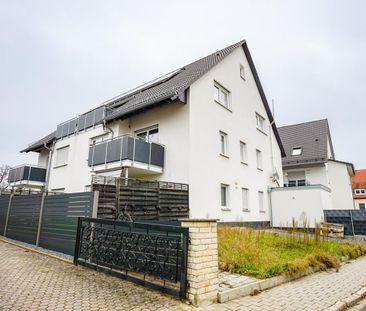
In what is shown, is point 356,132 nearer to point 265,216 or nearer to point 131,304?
point 265,216

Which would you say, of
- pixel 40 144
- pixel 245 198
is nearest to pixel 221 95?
pixel 245 198

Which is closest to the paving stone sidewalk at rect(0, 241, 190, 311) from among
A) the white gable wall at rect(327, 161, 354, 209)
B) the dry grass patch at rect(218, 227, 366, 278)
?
the dry grass patch at rect(218, 227, 366, 278)

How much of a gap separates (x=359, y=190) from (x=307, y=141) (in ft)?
93.8

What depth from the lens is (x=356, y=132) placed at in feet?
145

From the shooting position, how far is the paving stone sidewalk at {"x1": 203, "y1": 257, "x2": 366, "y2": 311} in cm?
395

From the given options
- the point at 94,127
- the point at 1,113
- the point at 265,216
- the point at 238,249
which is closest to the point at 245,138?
the point at 265,216

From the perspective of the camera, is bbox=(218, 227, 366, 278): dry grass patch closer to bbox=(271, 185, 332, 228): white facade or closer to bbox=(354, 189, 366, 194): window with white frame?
bbox=(271, 185, 332, 228): white facade

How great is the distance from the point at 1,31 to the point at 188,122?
8411mm

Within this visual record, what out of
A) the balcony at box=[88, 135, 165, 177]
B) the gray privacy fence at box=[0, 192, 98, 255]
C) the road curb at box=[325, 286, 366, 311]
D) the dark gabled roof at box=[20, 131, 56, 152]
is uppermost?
the dark gabled roof at box=[20, 131, 56, 152]

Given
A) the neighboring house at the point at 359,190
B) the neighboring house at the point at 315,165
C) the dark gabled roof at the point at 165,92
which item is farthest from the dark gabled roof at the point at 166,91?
the neighboring house at the point at 359,190

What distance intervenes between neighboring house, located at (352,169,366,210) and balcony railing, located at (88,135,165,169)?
143 feet

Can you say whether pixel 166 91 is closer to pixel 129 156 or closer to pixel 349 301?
pixel 129 156

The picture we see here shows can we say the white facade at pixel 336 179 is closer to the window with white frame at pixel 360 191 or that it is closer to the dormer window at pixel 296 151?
the dormer window at pixel 296 151

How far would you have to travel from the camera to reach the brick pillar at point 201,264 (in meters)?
3.92
